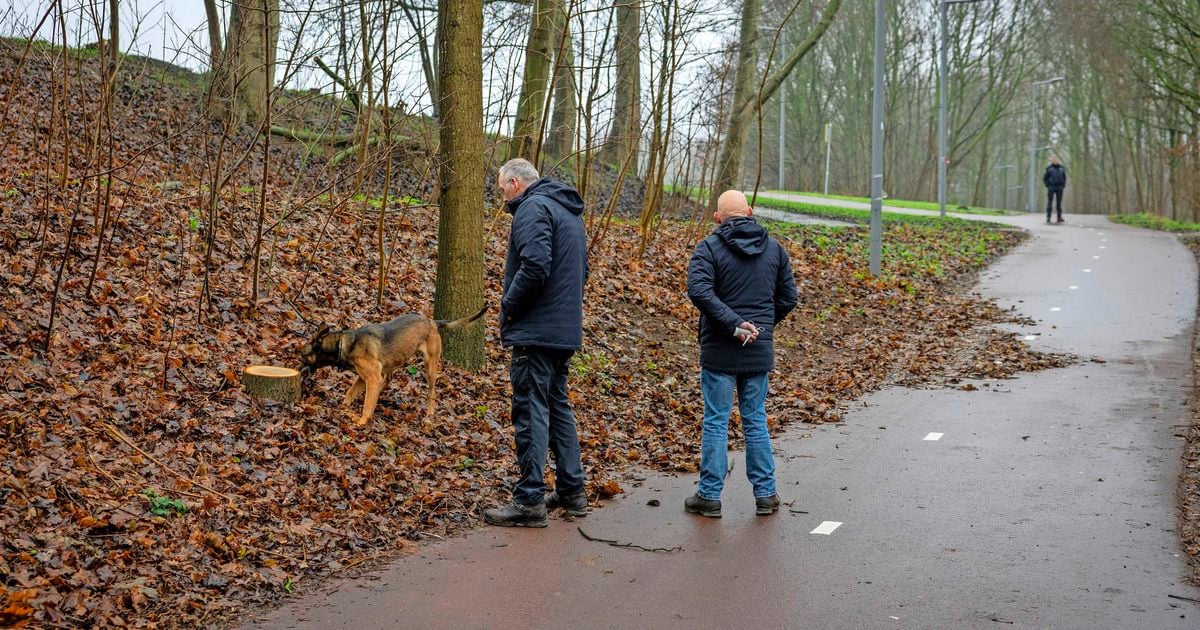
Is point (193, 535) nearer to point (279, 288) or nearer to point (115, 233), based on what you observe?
point (279, 288)

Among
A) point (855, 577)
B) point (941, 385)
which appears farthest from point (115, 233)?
point (941, 385)

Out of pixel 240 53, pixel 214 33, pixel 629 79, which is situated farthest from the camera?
pixel 629 79

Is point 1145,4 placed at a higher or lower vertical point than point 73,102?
higher

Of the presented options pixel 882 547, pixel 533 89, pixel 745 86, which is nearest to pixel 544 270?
pixel 882 547

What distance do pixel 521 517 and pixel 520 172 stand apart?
214 centimetres

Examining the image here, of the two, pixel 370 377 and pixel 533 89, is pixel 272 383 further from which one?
pixel 533 89

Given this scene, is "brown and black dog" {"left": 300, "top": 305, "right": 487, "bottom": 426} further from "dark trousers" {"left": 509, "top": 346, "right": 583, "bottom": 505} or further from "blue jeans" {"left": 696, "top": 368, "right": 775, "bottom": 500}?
"blue jeans" {"left": 696, "top": 368, "right": 775, "bottom": 500}

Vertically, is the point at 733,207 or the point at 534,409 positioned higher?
the point at 733,207

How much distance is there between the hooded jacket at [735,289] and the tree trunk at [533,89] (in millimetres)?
6289

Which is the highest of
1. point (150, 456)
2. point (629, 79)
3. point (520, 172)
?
point (629, 79)

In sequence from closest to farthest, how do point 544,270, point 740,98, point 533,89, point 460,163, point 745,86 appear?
1. point 544,270
2. point 460,163
3. point 533,89
4. point 740,98
5. point 745,86

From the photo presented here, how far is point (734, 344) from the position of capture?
264 inches

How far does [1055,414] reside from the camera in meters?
9.64

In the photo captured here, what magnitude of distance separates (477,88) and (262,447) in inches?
147
